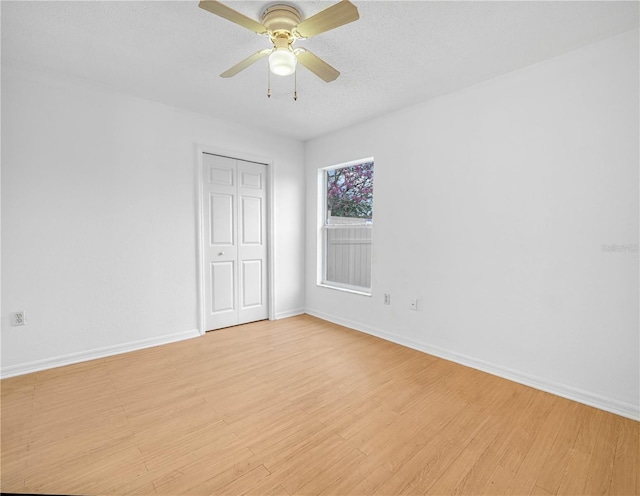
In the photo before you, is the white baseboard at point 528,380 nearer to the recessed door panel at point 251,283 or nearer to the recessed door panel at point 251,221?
the recessed door panel at point 251,283

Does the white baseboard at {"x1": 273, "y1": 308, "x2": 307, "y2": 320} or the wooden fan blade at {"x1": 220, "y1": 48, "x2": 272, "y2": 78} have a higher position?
the wooden fan blade at {"x1": 220, "y1": 48, "x2": 272, "y2": 78}

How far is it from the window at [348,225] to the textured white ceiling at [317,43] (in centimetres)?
116

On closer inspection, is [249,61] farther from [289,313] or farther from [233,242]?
[289,313]

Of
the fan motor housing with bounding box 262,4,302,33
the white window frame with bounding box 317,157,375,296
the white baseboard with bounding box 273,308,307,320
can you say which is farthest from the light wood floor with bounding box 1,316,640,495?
the fan motor housing with bounding box 262,4,302,33

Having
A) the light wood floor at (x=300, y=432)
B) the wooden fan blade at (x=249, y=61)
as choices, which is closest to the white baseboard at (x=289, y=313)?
the light wood floor at (x=300, y=432)

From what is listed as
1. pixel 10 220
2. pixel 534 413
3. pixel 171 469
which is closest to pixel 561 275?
pixel 534 413

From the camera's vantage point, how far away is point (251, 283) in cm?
415

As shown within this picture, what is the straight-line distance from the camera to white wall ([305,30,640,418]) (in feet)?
6.95

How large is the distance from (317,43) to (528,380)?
3082 millimetres

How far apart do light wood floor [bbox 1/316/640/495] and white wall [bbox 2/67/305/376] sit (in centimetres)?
42

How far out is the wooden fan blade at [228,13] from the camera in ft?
4.90

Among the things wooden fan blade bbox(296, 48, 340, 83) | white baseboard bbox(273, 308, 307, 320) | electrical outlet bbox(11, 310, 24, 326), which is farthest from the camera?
white baseboard bbox(273, 308, 307, 320)

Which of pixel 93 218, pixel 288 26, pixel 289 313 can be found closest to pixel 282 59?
pixel 288 26

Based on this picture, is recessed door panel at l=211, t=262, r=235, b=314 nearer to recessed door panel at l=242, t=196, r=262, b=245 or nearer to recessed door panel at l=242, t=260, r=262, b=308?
recessed door panel at l=242, t=260, r=262, b=308
